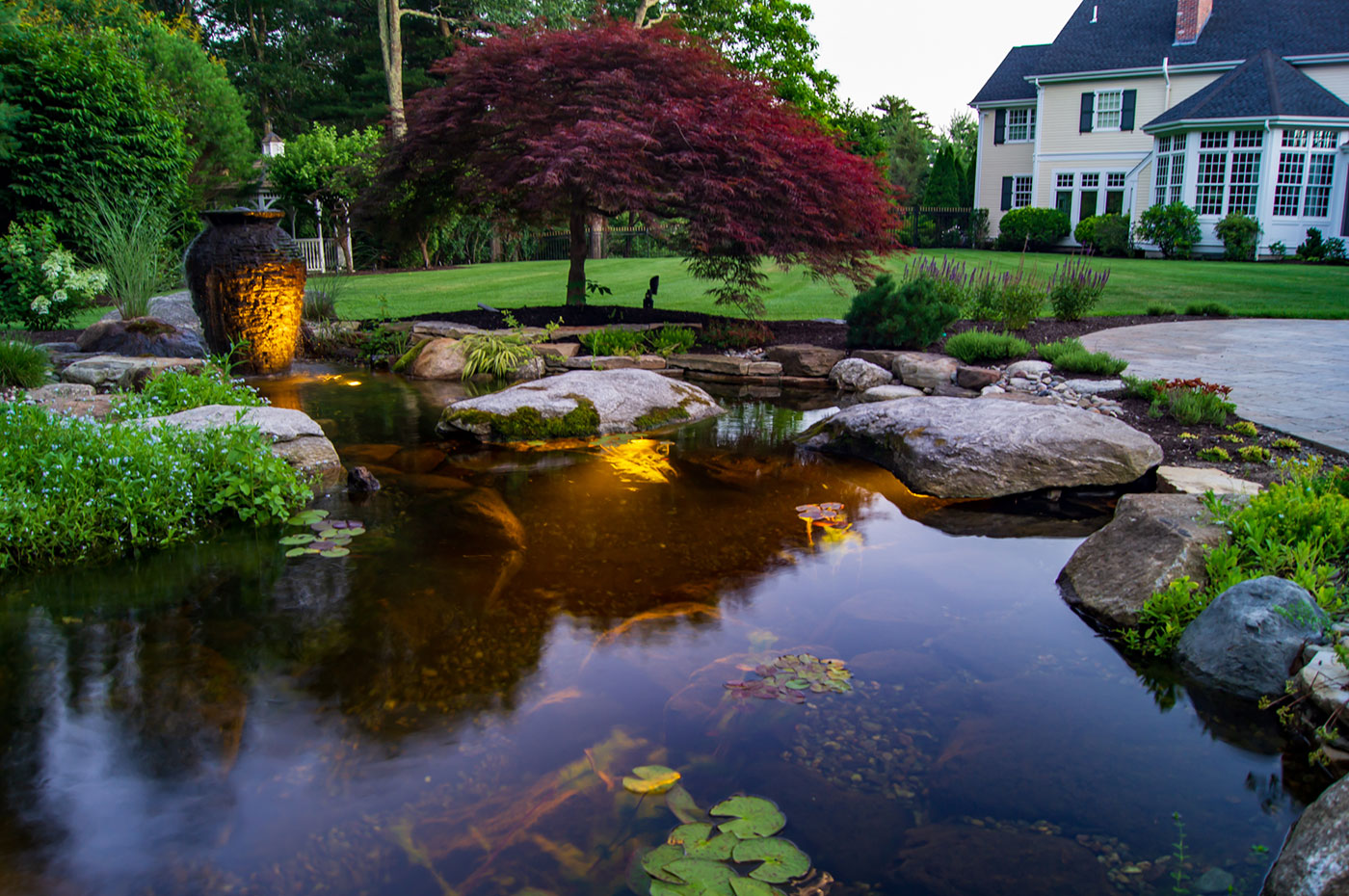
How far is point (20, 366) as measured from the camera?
7055 mm

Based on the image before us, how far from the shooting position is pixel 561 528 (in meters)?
4.53

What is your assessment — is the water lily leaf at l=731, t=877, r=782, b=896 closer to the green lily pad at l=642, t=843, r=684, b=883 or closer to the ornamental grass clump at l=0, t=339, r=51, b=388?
the green lily pad at l=642, t=843, r=684, b=883

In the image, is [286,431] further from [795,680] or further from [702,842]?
[702,842]

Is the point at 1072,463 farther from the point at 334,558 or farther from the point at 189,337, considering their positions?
the point at 189,337

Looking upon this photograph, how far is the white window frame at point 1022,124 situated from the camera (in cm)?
2697

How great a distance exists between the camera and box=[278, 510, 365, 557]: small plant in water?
4188 millimetres

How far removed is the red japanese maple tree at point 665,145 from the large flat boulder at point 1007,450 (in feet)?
11.6

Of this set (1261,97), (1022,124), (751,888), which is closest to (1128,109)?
(1022,124)

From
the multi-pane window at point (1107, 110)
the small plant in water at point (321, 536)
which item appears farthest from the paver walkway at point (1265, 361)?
the multi-pane window at point (1107, 110)

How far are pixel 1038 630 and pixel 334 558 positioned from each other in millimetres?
3118

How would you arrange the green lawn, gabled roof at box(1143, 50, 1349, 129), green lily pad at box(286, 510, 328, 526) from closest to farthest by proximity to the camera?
1. green lily pad at box(286, 510, 328, 526)
2. the green lawn
3. gabled roof at box(1143, 50, 1349, 129)

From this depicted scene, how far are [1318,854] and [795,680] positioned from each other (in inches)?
60.0

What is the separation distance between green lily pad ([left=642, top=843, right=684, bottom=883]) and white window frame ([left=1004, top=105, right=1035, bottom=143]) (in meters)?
28.9

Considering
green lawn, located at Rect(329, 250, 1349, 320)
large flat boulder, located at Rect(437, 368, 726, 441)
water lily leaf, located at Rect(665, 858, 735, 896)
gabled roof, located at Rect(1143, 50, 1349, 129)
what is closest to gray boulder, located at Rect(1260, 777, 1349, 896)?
water lily leaf, located at Rect(665, 858, 735, 896)
